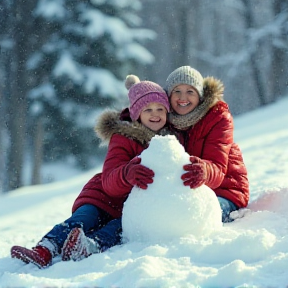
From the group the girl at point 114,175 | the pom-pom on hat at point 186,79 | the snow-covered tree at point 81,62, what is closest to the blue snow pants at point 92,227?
the girl at point 114,175

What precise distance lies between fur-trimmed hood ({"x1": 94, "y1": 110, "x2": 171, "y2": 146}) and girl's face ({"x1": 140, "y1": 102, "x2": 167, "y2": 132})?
39mm

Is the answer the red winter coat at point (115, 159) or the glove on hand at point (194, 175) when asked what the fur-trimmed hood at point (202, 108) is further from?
the glove on hand at point (194, 175)

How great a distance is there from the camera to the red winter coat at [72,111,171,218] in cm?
356

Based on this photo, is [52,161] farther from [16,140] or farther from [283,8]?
[283,8]

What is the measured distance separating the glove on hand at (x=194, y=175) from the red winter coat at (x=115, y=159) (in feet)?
1.28

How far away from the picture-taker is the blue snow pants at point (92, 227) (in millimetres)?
3441

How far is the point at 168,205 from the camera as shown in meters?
3.16

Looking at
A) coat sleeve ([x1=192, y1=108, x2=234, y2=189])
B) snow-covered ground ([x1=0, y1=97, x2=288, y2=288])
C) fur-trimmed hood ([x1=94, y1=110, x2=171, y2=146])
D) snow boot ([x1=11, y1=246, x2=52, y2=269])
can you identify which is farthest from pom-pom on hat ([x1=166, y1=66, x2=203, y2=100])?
snow boot ([x1=11, y1=246, x2=52, y2=269])

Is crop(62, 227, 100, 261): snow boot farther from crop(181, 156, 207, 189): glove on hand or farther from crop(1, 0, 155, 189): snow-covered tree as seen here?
crop(1, 0, 155, 189): snow-covered tree

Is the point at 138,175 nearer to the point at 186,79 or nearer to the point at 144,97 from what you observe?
the point at 144,97

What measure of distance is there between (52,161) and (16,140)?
1396 millimetres

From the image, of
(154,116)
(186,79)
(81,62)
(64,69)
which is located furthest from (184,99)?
(81,62)

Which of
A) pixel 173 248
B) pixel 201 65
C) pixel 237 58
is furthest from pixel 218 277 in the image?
pixel 201 65

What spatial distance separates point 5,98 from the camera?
15953 mm
